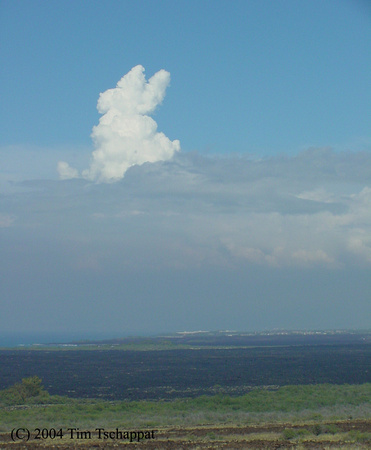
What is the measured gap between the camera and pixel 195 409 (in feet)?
125

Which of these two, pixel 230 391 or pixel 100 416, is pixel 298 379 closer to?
→ pixel 230 391

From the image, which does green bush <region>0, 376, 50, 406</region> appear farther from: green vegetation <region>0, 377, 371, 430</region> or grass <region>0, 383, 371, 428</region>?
grass <region>0, 383, 371, 428</region>

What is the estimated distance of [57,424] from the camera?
104 feet

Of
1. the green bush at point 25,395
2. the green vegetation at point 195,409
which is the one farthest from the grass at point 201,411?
the green bush at point 25,395

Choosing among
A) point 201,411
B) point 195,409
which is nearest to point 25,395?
point 195,409

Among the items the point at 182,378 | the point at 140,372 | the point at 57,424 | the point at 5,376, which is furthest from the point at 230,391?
the point at 5,376

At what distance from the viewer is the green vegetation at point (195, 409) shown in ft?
108

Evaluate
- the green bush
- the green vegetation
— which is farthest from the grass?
the green bush

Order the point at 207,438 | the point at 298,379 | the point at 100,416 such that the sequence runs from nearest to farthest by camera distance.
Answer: the point at 207,438, the point at 100,416, the point at 298,379

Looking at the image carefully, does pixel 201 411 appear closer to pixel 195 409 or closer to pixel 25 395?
pixel 195 409

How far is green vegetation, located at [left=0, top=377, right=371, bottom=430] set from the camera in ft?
108

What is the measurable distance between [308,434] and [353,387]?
26.7 meters

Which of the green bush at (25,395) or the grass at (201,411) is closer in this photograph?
the grass at (201,411)

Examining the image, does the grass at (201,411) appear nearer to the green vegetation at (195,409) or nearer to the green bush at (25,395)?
the green vegetation at (195,409)
